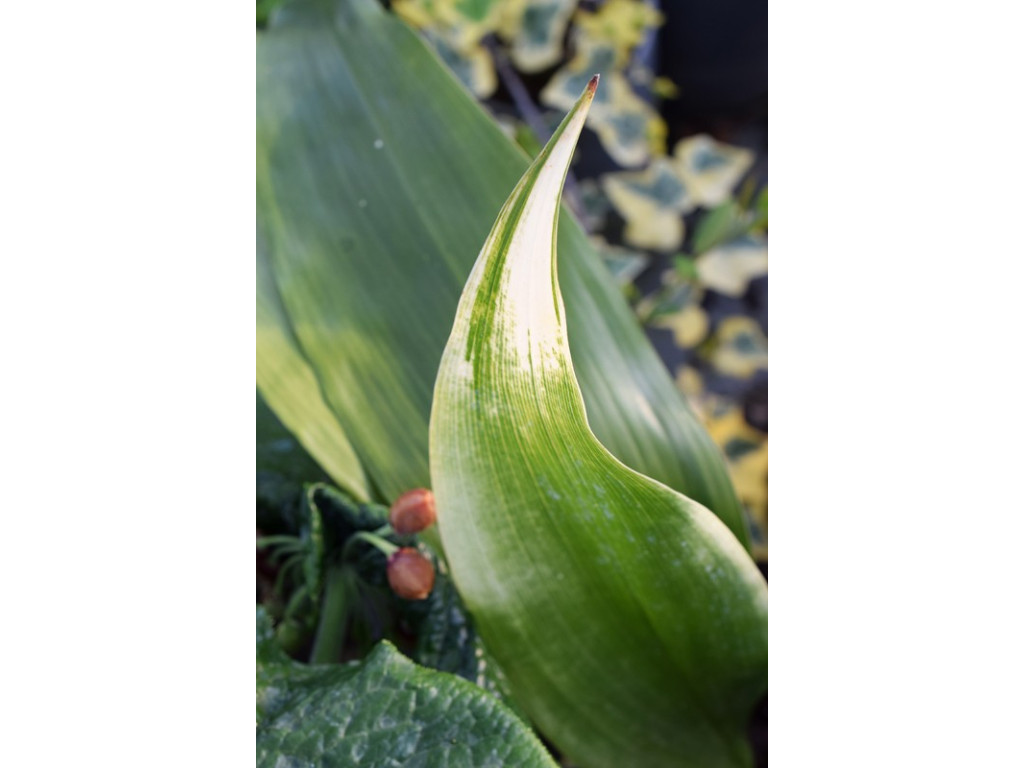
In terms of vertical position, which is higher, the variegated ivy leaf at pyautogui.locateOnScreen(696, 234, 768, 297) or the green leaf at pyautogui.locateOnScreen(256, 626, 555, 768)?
the variegated ivy leaf at pyautogui.locateOnScreen(696, 234, 768, 297)

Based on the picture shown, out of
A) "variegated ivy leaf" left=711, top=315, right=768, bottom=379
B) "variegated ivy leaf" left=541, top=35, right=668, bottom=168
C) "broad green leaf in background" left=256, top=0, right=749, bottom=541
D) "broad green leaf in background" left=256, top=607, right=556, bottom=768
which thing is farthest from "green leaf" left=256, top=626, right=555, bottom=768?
"variegated ivy leaf" left=541, top=35, right=668, bottom=168

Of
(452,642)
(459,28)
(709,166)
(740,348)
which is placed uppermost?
(459,28)

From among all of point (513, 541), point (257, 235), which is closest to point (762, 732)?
point (513, 541)

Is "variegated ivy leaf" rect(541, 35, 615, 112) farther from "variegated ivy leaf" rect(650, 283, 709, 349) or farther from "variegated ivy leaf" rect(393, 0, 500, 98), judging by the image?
"variegated ivy leaf" rect(650, 283, 709, 349)

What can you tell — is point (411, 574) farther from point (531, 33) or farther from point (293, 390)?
point (531, 33)

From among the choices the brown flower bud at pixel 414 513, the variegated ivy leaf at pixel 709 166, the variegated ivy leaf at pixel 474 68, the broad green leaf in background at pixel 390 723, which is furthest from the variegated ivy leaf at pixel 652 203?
the broad green leaf in background at pixel 390 723

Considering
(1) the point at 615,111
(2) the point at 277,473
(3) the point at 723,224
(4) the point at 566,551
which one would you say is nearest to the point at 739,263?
(3) the point at 723,224

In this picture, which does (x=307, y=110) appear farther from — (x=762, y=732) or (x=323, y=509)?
(x=762, y=732)
